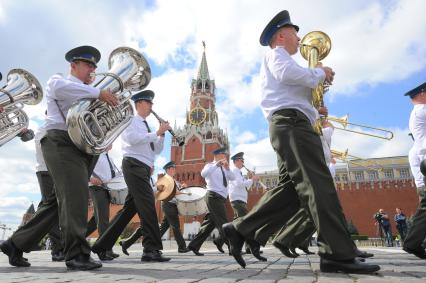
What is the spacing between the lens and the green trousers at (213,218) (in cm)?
700

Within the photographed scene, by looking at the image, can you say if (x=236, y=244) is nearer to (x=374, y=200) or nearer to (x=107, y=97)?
(x=107, y=97)

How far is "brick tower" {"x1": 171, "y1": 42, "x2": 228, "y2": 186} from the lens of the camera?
5716cm

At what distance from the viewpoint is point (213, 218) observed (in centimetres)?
711

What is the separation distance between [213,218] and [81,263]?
4289 mm

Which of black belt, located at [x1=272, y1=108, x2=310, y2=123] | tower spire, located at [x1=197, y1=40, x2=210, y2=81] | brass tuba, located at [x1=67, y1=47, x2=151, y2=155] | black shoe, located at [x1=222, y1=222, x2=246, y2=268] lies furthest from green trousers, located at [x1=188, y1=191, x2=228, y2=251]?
tower spire, located at [x1=197, y1=40, x2=210, y2=81]

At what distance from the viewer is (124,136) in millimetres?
5062

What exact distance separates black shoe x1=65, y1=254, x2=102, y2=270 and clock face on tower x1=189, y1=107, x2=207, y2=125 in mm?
60530

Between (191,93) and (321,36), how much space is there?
65.1 meters

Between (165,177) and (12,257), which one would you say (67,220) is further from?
(165,177)

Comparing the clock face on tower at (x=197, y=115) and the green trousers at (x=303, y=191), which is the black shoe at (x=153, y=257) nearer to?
the green trousers at (x=303, y=191)

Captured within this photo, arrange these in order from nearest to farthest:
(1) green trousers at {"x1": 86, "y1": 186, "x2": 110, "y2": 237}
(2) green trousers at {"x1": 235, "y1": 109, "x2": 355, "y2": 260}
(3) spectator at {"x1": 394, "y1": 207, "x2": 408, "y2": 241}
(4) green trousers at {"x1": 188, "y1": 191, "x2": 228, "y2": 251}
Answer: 1. (2) green trousers at {"x1": 235, "y1": 109, "x2": 355, "y2": 260}
2. (1) green trousers at {"x1": 86, "y1": 186, "x2": 110, "y2": 237}
3. (4) green trousers at {"x1": 188, "y1": 191, "x2": 228, "y2": 251}
4. (3) spectator at {"x1": 394, "y1": 207, "x2": 408, "y2": 241}

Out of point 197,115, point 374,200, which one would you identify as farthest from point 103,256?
point 197,115

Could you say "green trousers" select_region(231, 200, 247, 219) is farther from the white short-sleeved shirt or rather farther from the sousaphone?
the white short-sleeved shirt

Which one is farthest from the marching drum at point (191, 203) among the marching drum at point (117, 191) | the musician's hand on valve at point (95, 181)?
the musician's hand on valve at point (95, 181)
